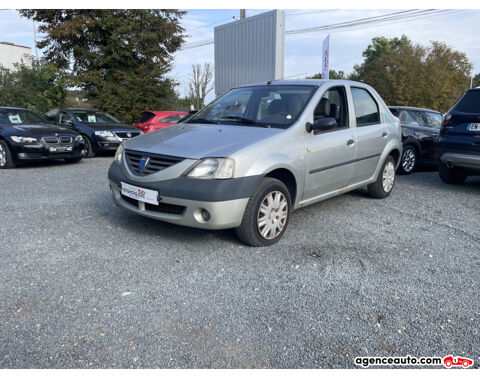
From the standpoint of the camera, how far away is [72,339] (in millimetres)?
2463

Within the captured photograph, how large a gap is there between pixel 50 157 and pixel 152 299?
23.7 feet

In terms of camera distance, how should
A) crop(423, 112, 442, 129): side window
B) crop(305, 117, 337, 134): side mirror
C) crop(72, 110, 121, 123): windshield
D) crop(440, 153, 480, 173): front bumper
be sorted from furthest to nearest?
crop(72, 110, 121, 123): windshield → crop(423, 112, 442, 129): side window → crop(440, 153, 480, 173): front bumper → crop(305, 117, 337, 134): side mirror

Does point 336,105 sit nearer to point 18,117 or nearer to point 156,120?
point 18,117

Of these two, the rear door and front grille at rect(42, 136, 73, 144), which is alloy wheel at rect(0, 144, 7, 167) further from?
the rear door

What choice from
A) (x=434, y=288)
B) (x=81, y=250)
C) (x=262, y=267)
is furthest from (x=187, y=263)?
(x=434, y=288)

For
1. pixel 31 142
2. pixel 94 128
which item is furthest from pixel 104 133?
pixel 31 142

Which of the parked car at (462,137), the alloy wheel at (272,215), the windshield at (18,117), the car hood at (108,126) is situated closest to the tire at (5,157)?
the windshield at (18,117)

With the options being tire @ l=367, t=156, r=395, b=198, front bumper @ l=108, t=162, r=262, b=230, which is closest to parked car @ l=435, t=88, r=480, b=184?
tire @ l=367, t=156, r=395, b=198

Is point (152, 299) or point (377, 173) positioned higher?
point (377, 173)

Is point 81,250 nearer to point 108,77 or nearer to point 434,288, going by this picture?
point 434,288

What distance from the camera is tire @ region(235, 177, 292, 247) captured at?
3818 millimetres

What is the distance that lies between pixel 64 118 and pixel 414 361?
38.5 feet

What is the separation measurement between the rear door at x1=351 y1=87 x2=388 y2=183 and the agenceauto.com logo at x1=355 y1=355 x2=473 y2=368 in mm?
3127

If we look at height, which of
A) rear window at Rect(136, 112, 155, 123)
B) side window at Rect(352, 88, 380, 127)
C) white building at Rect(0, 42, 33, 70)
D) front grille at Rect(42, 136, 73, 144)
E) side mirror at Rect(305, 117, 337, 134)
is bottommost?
front grille at Rect(42, 136, 73, 144)
